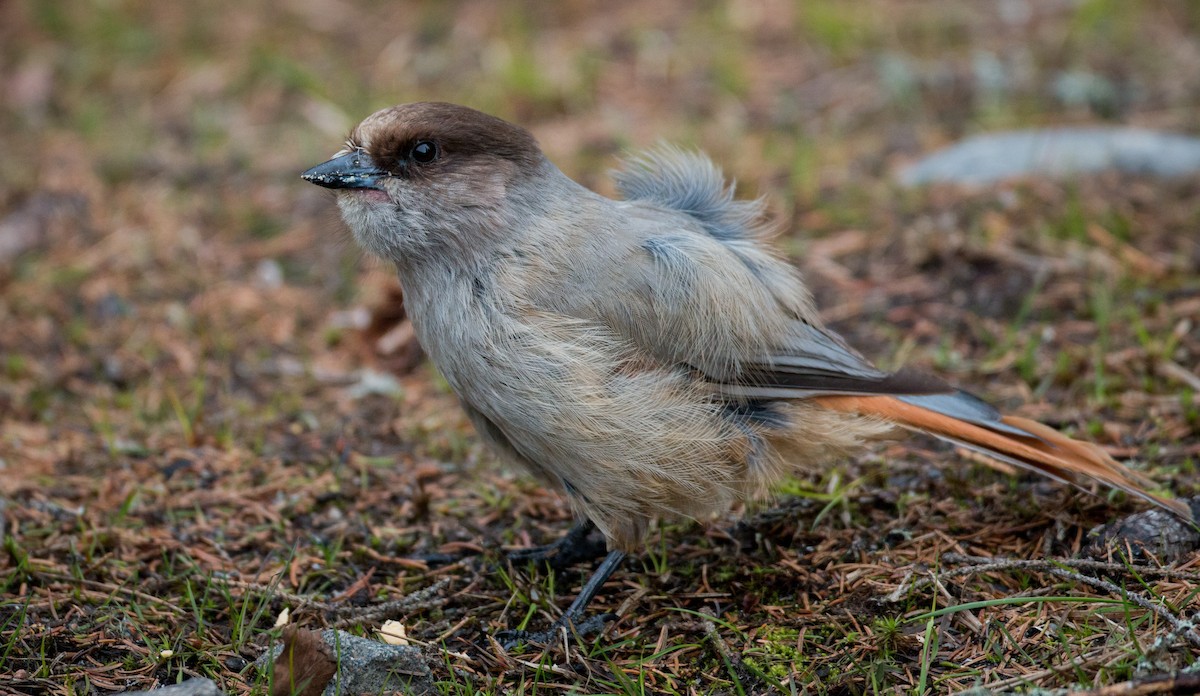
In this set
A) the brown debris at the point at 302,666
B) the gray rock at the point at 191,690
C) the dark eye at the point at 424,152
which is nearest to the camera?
the gray rock at the point at 191,690

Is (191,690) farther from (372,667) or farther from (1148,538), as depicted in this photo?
(1148,538)

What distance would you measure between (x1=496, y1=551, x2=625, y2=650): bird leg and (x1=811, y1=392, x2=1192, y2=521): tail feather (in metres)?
0.87

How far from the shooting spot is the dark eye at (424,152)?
379 cm

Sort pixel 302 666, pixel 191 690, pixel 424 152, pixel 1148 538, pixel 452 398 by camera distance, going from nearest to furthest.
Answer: pixel 191 690 → pixel 302 666 → pixel 1148 538 → pixel 424 152 → pixel 452 398

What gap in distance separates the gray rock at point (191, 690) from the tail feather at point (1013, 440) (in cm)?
202

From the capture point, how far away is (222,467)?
4512 millimetres

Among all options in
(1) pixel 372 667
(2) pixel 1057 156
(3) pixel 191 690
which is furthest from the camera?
(2) pixel 1057 156

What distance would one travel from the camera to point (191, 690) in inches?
111

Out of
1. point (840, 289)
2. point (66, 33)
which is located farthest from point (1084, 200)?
point (66, 33)

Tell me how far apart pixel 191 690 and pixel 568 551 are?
1.52 metres

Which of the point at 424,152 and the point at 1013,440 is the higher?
the point at 424,152

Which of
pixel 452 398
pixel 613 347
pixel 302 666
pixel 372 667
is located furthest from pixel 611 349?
pixel 452 398

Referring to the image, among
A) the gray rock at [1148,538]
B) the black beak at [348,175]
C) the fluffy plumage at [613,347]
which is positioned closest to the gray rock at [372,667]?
the fluffy plumage at [613,347]

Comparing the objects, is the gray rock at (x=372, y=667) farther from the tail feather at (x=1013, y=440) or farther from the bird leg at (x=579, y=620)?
the tail feather at (x=1013, y=440)
